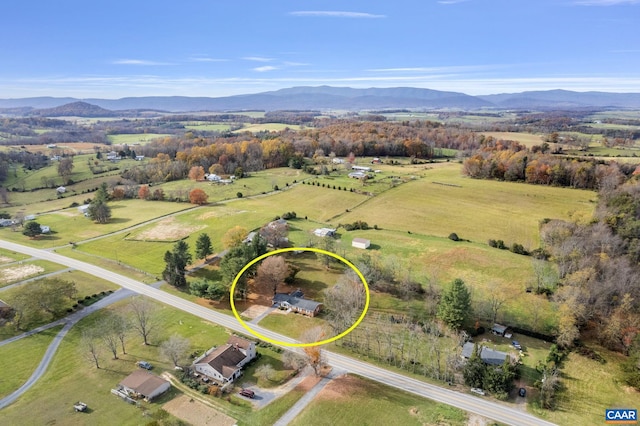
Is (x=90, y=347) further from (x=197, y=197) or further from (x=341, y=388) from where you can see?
(x=197, y=197)

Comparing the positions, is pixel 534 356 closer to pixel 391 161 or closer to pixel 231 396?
pixel 231 396

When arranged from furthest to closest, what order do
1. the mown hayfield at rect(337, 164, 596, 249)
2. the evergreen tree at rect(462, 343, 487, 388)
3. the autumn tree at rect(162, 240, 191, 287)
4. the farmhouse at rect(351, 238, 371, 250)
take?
the mown hayfield at rect(337, 164, 596, 249)
the farmhouse at rect(351, 238, 371, 250)
the autumn tree at rect(162, 240, 191, 287)
the evergreen tree at rect(462, 343, 487, 388)

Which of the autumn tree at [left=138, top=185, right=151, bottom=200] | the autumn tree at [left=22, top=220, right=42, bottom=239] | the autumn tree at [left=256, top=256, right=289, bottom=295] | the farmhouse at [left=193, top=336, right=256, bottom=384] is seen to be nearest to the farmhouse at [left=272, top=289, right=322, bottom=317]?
the autumn tree at [left=256, top=256, right=289, bottom=295]

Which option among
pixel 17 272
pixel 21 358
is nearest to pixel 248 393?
pixel 21 358

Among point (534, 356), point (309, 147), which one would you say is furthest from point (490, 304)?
point (309, 147)

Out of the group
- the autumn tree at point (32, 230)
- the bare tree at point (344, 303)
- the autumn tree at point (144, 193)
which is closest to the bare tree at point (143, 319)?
the bare tree at point (344, 303)

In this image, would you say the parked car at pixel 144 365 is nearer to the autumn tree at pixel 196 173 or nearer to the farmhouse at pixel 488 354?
the farmhouse at pixel 488 354

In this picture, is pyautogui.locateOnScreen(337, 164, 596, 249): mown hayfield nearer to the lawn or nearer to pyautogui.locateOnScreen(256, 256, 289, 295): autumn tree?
pyautogui.locateOnScreen(256, 256, 289, 295): autumn tree
